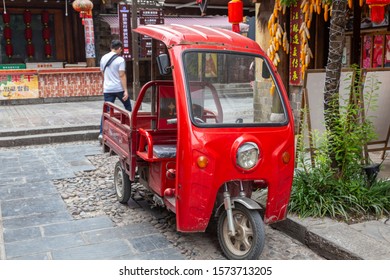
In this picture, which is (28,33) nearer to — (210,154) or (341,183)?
(341,183)

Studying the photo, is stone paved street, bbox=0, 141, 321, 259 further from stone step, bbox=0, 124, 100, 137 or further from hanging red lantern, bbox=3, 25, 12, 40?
hanging red lantern, bbox=3, 25, 12, 40

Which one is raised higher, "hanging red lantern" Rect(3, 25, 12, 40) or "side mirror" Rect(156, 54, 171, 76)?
"hanging red lantern" Rect(3, 25, 12, 40)

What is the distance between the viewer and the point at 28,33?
55.4 feet

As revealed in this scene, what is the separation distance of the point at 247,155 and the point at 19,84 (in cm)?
1170

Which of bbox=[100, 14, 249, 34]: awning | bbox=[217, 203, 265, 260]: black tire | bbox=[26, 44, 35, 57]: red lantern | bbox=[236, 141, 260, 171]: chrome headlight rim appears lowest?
bbox=[217, 203, 265, 260]: black tire

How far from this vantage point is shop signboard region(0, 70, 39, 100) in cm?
1355

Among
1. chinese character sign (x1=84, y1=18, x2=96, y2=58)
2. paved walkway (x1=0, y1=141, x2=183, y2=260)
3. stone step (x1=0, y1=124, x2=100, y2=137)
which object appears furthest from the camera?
chinese character sign (x1=84, y1=18, x2=96, y2=58)

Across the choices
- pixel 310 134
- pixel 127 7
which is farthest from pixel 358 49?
pixel 127 7

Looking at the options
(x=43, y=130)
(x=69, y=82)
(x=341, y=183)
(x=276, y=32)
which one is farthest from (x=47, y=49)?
(x=341, y=183)

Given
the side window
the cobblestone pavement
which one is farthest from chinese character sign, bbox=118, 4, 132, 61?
the side window

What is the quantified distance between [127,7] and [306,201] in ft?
36.3

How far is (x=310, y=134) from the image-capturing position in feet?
17.7

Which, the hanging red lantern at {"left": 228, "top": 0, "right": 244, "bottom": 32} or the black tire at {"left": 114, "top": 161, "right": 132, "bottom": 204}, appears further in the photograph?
the hanging red lantern at {"left": 228, "top": 0, "right": 244, "bottom": 32}

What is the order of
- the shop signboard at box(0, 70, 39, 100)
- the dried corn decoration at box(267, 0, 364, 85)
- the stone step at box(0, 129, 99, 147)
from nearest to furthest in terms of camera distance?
the dried corn decoration at box(267, 0, 364, 85), the stone step at box(0, 129, 99, 147), the shop signboard at box(0, 70, 39, 100)
